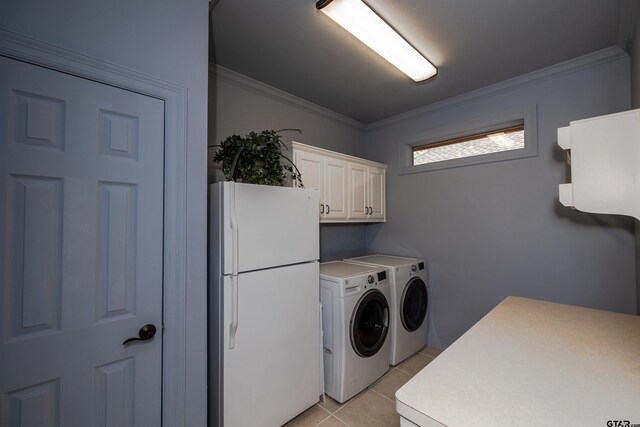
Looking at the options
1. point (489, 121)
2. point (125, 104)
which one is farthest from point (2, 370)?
point (489, 121)

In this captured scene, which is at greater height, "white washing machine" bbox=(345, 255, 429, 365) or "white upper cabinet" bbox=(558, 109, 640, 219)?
"white upper cabinet" bbox=(558, 109, 640, 219)

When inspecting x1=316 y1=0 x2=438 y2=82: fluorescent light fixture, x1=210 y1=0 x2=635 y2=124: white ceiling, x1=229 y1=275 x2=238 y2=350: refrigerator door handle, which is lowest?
x1=229 y1=275 x2=238 y2=350: refrigerator door handle

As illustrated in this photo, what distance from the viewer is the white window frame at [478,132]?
2.41 m

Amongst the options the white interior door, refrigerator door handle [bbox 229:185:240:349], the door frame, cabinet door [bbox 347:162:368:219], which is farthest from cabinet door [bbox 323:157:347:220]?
the white interior door

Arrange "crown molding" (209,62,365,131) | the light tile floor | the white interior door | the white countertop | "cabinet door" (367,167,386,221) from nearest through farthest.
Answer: the white countertop
the white interior door
the light tile floor
"crown molding" (209,62,365,131)
"cabinet door" (367,167,386,221)

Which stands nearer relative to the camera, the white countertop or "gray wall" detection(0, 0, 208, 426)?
the white countertop

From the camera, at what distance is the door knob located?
4.24 ft

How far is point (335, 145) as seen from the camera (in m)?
3.37

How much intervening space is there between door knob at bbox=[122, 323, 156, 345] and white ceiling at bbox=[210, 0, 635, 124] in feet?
6.29

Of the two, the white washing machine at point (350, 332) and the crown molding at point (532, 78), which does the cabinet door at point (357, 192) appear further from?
the crown molding at point (532, 78)

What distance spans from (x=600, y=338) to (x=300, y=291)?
1.61 m

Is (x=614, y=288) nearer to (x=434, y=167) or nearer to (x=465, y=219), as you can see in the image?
(x=465, y=219)

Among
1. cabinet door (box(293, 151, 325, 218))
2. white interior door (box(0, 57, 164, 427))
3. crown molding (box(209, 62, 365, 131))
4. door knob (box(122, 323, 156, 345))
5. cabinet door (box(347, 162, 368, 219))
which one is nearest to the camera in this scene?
white interior door (box(0, 57, 164, 427))

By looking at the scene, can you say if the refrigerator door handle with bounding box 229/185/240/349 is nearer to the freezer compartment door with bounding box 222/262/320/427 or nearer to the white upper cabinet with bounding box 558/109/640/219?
the freezer compartment door with bounding box 222/262/320/427
